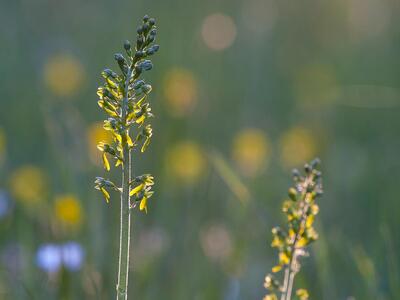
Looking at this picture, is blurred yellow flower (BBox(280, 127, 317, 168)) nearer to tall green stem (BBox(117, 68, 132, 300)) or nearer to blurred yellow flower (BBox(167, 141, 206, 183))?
blurred yellow flower (BBox(167, 141, 206, 183))

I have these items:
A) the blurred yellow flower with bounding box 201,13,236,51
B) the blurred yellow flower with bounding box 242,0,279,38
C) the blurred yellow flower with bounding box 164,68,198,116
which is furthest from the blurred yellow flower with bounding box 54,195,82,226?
the blurred yellow flower with bounding box 242,0,279,38

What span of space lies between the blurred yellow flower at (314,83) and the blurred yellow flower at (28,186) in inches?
94.0

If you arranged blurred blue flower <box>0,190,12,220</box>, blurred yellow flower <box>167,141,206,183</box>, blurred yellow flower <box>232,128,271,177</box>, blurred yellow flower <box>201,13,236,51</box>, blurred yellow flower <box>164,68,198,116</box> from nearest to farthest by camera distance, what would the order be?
blurred blue flower <box>0,190,12,220</box>, blurred yellow flower <box>167,141,206,183</box>, blurred yellow flower <box>232,128,271,177</box>, blurred yellow flower <box>164,68,198,116</box>, blurred yellow flower <box>201,13,236,51</box>

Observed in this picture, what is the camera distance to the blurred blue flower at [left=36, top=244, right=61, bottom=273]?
101 inches

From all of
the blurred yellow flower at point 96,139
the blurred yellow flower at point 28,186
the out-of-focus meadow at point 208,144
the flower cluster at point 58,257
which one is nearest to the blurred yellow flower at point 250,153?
the out-of-focus meadow at point 208,144

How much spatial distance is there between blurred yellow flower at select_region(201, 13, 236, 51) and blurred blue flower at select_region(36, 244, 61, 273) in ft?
10.7

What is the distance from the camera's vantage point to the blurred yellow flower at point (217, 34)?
579cm

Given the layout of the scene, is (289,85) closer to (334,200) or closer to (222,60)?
(222,60)

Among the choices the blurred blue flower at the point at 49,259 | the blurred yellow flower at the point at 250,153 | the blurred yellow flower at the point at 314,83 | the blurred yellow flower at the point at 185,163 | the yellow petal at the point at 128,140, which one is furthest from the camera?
the blurred yellow flower at the point at 314,83

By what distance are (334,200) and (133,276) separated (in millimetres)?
1623

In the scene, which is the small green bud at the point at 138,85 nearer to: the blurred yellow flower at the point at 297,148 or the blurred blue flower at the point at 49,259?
the blurred blue flower at the point at 49,259

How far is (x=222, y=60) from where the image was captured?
6.18 m

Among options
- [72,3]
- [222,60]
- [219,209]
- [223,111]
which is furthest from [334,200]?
[72,3]

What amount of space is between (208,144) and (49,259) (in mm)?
1940
